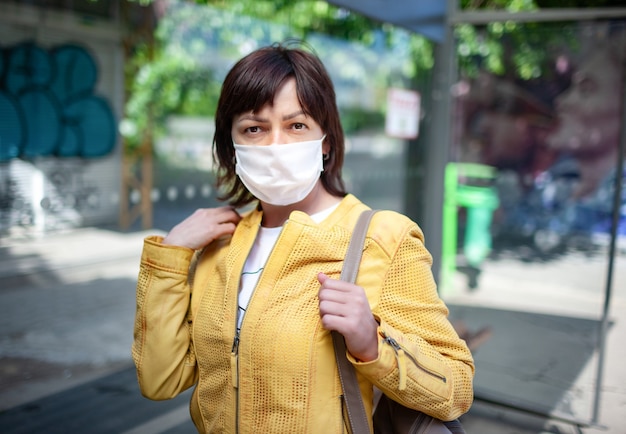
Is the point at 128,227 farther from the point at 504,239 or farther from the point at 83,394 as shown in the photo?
the point at 504,239

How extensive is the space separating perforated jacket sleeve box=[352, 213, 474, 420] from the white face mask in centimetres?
22

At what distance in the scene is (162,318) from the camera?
158cm

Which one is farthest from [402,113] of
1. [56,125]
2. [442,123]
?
[56,125]

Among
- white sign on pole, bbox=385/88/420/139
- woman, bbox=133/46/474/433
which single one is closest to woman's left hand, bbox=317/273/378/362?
woman, bbox=133/46/474/433

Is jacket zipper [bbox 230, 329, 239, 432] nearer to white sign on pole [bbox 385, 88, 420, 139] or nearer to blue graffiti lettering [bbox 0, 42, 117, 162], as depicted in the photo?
blue graffiti lettering [bbox 0, 42, 117, 162]

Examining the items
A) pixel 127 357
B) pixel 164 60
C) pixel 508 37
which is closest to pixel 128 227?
pixel 127 357

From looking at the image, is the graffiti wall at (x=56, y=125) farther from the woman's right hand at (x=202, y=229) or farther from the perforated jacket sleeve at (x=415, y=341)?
the perforated jacket sleeve at (x=415, y=341)

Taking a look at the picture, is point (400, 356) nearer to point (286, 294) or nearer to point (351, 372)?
point (351, 372)

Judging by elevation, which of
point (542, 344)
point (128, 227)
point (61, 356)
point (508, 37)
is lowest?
point (542, 344)

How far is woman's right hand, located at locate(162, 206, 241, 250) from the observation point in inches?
63.7

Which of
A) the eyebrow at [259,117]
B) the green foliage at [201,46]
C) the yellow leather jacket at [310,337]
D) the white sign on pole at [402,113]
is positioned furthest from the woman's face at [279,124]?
the white sign on pole at [402,113]

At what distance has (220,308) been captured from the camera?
1.50 meters

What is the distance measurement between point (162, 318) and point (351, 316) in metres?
0.56

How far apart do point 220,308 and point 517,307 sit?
5.26 meters
